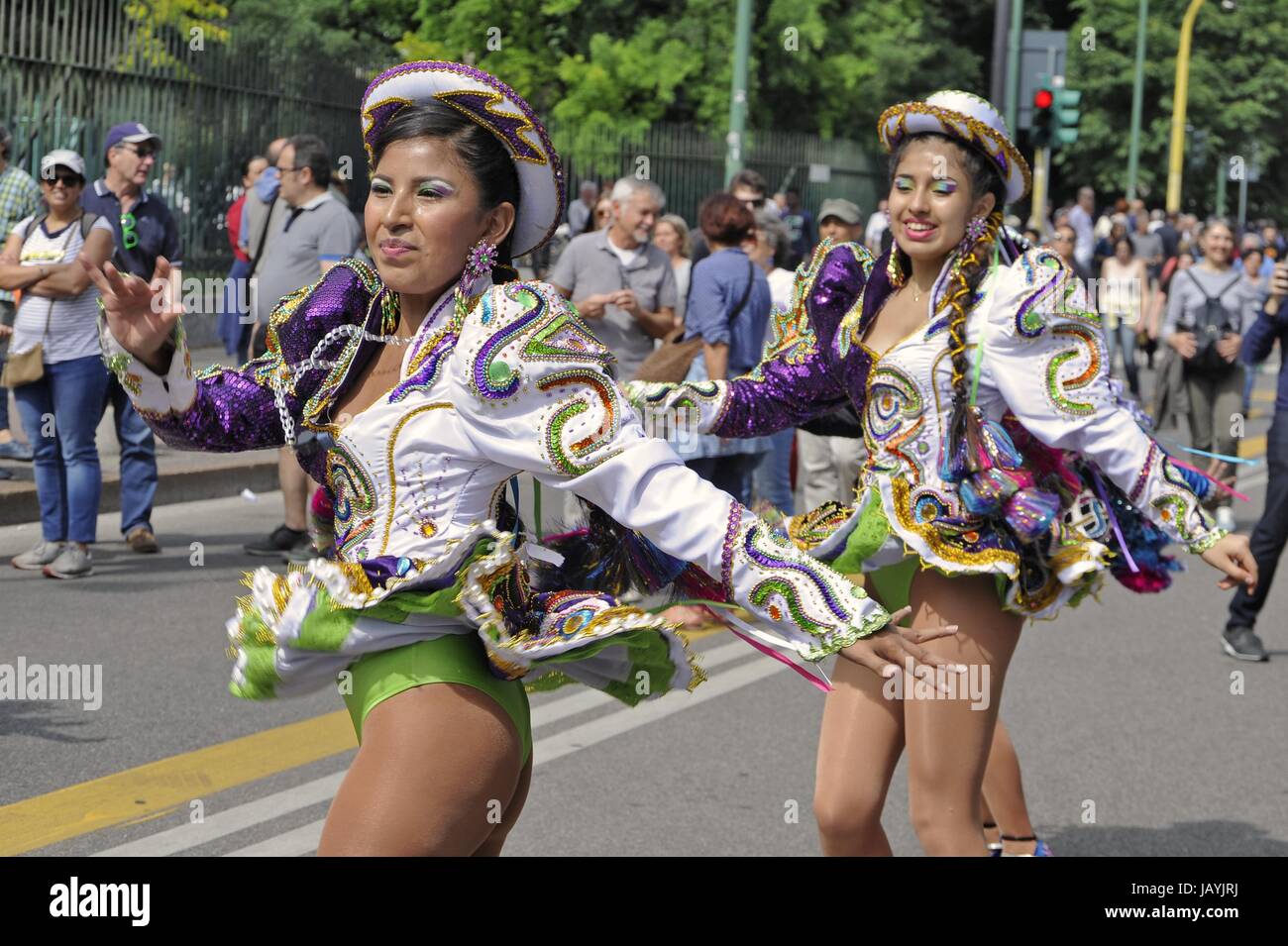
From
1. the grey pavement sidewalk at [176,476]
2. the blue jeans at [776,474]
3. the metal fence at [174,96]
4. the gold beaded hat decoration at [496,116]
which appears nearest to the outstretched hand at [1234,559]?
the gold beaded hat decoration at [496,116]

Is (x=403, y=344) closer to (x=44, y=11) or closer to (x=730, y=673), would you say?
(x=730, y=673)

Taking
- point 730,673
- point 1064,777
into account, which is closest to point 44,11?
point 730,673

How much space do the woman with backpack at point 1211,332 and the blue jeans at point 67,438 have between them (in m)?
6.49

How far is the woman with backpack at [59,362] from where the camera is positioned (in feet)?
27.2

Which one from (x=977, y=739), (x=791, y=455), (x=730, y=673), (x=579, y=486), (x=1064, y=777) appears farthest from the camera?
(x=791, y=455)

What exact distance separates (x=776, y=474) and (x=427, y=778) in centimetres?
687

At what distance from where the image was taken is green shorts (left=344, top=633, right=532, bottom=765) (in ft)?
9.45

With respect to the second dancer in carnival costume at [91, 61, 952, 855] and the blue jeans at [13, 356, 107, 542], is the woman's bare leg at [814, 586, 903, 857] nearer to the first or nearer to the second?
the second dancer in carnival costume at [91, 61, 952, 855]

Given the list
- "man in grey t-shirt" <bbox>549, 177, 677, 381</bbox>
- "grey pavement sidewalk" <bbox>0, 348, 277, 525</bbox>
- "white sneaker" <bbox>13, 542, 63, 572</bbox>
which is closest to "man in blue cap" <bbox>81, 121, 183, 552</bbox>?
"white sneaker" <bbox>13, 542, 63, 572</bbox>

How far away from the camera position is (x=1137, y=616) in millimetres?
8898

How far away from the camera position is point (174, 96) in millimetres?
15703

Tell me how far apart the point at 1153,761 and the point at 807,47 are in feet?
83.3

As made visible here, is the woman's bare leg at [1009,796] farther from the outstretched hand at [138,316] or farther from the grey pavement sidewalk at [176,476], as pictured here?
the grey pavement sidewalk at [176,476]

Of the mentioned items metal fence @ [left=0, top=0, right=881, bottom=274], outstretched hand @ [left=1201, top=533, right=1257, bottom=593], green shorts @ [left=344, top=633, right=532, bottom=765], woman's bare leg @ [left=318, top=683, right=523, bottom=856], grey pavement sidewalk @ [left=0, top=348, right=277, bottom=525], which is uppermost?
metal fence @ [left=0, top=0, right=881, bottom=274]
